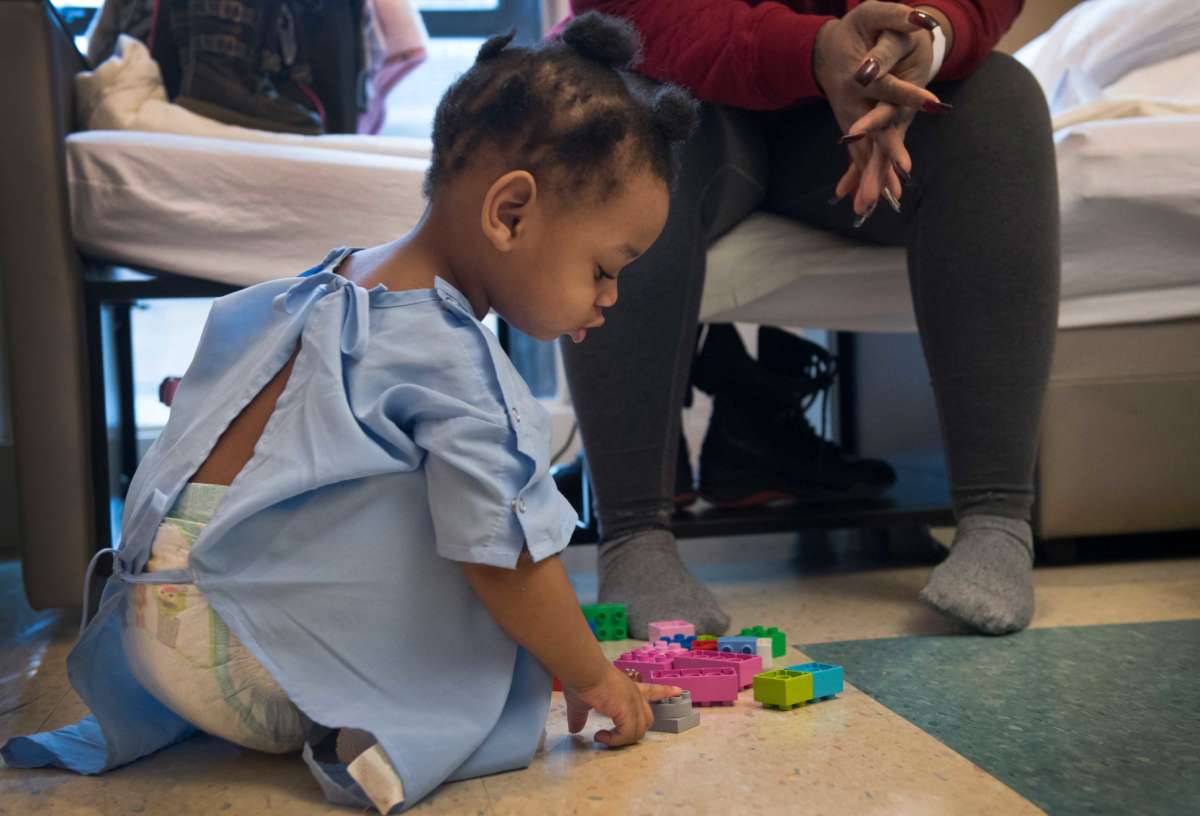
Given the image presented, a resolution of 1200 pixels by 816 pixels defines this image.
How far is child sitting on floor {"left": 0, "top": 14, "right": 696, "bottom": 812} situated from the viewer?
66cm

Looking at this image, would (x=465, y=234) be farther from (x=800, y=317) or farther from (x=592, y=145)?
(x=800, y=317)

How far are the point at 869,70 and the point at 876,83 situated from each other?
0.06 ft

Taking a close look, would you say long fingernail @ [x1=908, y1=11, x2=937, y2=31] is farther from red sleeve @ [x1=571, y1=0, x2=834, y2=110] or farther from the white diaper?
the white diaper

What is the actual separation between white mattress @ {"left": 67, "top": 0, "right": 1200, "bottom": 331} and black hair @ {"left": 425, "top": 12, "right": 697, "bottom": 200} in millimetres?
490

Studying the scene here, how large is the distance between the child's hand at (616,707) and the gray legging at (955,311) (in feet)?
1.16

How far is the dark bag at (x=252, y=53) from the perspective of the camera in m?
1.52

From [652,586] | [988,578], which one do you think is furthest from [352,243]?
[988,578]

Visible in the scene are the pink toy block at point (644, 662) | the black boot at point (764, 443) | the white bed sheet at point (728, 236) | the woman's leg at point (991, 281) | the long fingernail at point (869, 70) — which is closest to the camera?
the pink toy block at point (644, 662)

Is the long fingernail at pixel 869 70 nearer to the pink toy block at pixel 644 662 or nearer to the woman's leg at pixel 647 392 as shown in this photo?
the woman's leg at pixel 647 392

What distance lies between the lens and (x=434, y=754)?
0.65m

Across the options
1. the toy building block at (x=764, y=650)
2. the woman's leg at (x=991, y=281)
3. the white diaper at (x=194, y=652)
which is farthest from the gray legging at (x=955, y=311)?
the white diaper at (x=194, y=652)

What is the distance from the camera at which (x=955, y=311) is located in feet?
3.59

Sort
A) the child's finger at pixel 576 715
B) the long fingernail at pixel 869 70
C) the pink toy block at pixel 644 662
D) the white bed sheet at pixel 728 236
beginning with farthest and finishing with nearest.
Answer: the white bed sheet at pixel 728 236 < the long fingernail at pixel 869 70 < the pink toy block at pixel 644 662 < the child's finger at pixel 576 715

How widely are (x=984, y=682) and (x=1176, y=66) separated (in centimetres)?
104
